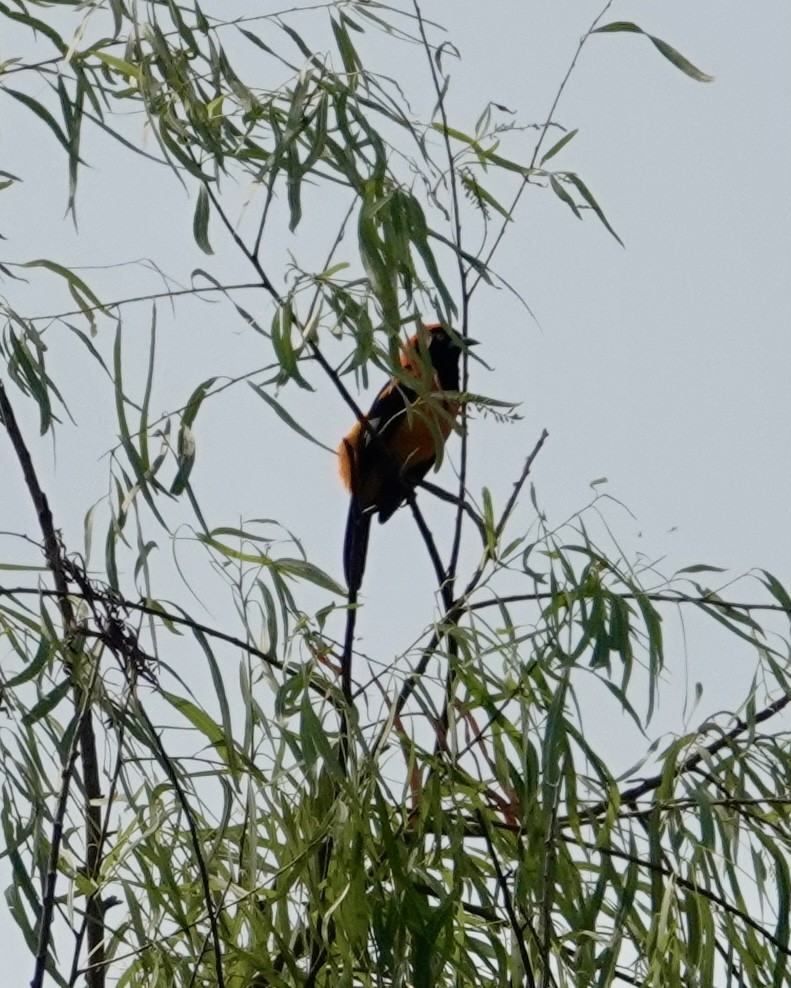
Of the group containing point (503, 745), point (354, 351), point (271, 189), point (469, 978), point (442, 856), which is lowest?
point (469, 978)

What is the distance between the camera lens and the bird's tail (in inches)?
119

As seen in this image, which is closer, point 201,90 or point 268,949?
point 268,949

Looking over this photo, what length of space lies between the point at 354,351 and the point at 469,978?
2.30 ft

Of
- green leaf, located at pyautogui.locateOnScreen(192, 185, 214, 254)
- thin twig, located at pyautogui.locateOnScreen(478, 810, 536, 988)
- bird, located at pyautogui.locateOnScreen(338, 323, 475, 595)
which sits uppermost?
bird, located at pyautogui.locateOnScreen(338, 323, 475, 595)

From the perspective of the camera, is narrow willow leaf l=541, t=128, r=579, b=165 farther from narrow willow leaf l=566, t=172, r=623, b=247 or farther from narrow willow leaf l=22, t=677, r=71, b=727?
narrow willow leaf l=22, t=677, r=71, b=727

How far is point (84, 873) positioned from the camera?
180 centimetres

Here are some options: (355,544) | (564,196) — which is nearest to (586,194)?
(564,196)

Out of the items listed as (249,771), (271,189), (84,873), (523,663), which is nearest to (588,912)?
(523,663)

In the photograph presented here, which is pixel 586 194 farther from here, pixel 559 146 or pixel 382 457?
pixel 382 457

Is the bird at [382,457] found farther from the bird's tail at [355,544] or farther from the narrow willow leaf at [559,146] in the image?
the narrow willow leaf at [559,146]

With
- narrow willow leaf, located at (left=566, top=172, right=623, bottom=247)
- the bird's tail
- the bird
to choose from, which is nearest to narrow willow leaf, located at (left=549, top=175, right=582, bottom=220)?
narrow willow leaf, located at (left=566, top=172, right=623, bottom=247)

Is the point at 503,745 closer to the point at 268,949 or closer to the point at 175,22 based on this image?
the point at 268,949

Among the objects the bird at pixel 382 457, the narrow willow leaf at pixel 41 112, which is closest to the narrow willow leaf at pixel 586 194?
the narrow willow leaf at pixel 41 112

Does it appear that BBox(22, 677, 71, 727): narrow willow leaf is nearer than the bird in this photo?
Yes
